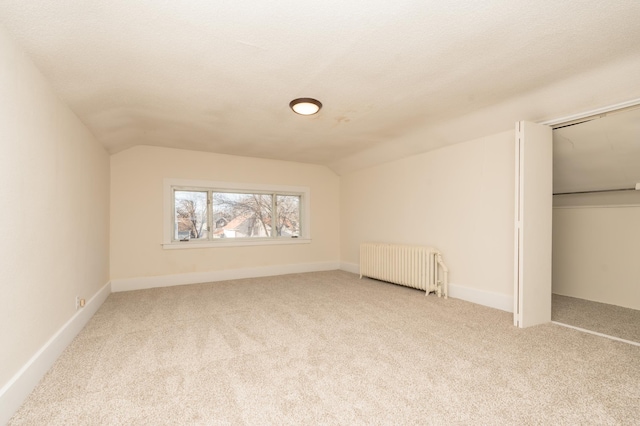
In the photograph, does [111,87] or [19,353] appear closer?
[19,353]

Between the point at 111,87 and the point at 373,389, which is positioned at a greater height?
the point at 111,87

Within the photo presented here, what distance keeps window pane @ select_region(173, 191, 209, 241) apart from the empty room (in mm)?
48

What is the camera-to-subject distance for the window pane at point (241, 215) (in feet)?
18.2

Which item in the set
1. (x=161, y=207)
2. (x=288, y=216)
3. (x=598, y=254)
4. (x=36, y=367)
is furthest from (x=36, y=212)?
(x=598, y=254)

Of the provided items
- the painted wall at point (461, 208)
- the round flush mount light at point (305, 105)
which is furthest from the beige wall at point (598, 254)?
the round flush mount light at point (305, 105)

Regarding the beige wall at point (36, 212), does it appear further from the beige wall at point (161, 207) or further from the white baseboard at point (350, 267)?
the white baseboard at point (350, 267)

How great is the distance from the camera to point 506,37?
1987 mm

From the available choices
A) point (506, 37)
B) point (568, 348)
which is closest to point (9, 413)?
point (506, 37)

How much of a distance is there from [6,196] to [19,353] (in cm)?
96

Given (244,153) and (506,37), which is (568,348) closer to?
(506,37)

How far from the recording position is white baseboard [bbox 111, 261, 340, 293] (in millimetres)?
4719

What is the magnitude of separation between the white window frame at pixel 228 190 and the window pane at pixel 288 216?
9cm

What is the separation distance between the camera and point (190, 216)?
5.31 meters

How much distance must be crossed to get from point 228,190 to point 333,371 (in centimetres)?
412
